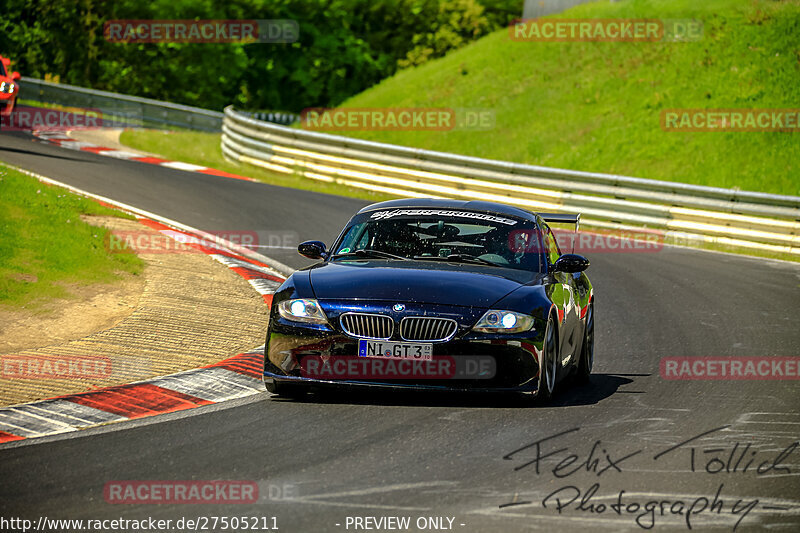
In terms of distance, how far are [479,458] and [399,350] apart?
1.30m

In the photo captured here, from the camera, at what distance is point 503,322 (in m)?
8.04

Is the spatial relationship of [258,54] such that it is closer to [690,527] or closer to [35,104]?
[35,104]

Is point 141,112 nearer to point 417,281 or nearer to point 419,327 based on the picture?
point 417,281

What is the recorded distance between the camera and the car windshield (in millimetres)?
9172

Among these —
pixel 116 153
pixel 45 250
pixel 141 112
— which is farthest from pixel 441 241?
pixel 141 112

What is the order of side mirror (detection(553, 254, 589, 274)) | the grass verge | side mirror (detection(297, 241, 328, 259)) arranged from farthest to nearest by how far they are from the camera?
the grass verge, side mirror (detection(297, 241, 328, 259)), side mirror (detection(553, 254, 589, 274))

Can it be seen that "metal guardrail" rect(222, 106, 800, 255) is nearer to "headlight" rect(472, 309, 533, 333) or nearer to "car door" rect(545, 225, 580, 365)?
"car door" rect(545, 225, 580, 365)

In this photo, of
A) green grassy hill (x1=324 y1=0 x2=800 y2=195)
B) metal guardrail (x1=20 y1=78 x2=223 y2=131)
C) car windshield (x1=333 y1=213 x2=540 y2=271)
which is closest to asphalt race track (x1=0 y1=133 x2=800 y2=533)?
car windshield (x1=333 y1=213 x2=540 y2=271)

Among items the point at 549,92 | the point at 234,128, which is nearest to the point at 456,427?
the point at 234,128

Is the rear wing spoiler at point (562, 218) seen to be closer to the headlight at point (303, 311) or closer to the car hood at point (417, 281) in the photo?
the car hood at point (417, 281)

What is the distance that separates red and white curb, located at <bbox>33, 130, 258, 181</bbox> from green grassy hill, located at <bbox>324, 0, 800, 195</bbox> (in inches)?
269

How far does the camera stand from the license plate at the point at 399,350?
787 cm

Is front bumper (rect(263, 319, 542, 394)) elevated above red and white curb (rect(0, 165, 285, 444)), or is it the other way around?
front bumper (rect(263, 319, 542, 394))

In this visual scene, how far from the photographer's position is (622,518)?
5.70 m
